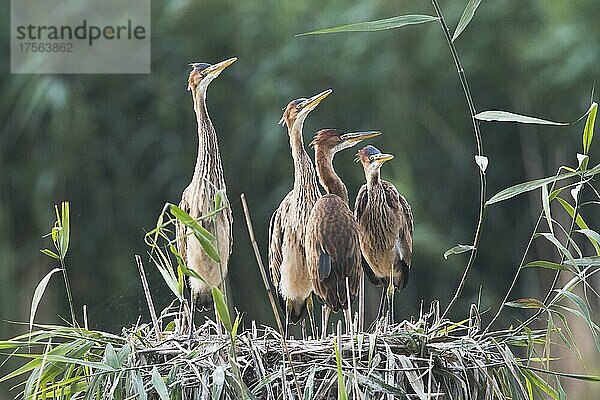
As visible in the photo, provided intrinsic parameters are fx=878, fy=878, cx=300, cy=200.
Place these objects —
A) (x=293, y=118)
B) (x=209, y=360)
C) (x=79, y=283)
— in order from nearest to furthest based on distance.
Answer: (x=209, y=360) < (x=293, y=118) < (x=79, y=283)

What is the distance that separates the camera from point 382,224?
601 mm

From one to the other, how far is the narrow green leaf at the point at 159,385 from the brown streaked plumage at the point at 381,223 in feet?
0.60

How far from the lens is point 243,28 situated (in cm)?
112

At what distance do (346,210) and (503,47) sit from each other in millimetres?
669

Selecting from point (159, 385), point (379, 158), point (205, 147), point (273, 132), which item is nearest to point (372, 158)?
point (379, 158)

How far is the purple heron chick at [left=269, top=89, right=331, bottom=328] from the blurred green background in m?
0.48

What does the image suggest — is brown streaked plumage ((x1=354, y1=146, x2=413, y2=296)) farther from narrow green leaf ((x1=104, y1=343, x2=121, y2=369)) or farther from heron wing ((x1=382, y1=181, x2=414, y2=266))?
narrow green leaf ((x1=104, y1=343, x2=121, y2=369))

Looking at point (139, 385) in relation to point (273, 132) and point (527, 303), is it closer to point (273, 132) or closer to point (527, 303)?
point (527, 303)

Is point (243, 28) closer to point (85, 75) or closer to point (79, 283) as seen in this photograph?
point (85, 75)

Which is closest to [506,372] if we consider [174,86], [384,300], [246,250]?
[384,300]

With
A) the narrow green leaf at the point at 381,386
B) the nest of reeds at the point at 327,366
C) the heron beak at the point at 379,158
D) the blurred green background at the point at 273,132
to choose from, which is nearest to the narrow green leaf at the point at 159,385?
the nest of reeds at the point at 327,366

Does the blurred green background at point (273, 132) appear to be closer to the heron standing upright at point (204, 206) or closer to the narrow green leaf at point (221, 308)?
the heron standing upright at point (204, 206)

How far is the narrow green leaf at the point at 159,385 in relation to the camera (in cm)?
48

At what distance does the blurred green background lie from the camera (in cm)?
111
